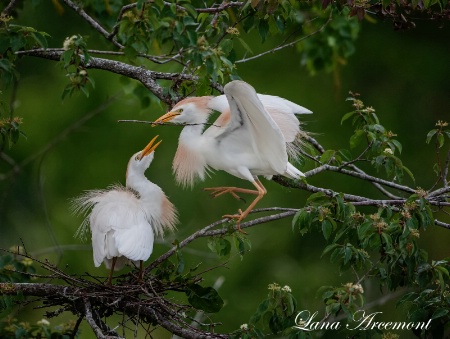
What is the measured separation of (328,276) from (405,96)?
6.91 ft

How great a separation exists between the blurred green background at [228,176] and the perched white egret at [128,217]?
6.65ft

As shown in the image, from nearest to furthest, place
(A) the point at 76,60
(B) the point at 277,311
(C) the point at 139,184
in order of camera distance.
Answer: (B) the point at 277,311
(A) the point at 76,60
(C) the point at 139,184

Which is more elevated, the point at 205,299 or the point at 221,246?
the point at 221,246

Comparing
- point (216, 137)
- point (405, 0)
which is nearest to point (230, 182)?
point (216, 137)

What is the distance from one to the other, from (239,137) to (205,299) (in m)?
0.74

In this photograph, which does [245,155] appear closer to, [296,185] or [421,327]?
[296,185]

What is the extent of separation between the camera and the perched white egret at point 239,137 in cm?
436

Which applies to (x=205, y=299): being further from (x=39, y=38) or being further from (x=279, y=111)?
(x=39, y=38)

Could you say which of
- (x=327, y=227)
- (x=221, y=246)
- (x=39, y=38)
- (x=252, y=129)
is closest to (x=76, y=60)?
(x=39, y=38)

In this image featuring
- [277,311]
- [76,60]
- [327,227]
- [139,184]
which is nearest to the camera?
[327,227]

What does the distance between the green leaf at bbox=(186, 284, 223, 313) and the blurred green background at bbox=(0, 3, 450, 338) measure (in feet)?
8.81

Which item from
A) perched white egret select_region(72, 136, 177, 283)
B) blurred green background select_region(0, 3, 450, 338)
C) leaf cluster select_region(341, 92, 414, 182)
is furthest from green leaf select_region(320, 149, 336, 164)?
blurred green background select_region(0, 3, 450, 338)

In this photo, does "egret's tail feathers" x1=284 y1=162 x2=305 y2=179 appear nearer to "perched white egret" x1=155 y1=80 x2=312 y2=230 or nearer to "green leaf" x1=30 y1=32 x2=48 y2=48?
"perched white egret" x1=155 y1=80 x2=312 y2=230

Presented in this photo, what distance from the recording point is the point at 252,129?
4.48 meters
